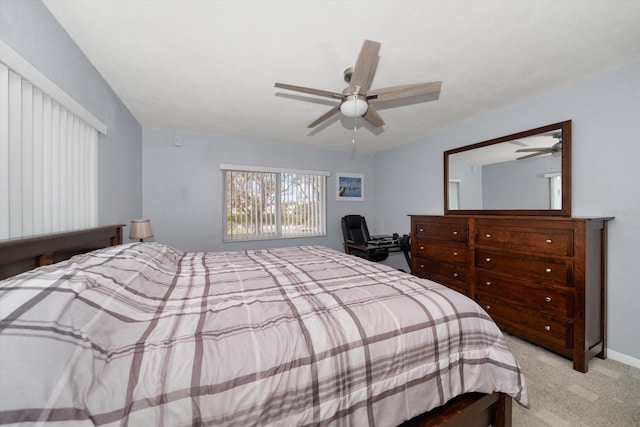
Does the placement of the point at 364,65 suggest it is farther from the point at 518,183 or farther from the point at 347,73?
the point at 518,183

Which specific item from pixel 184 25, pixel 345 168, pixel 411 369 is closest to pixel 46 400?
pixel 411 369

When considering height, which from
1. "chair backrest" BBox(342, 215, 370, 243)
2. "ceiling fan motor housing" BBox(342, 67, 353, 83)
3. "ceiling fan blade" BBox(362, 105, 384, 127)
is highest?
"ceiling fan motor housing" BBox(342, 67, 353, 83)

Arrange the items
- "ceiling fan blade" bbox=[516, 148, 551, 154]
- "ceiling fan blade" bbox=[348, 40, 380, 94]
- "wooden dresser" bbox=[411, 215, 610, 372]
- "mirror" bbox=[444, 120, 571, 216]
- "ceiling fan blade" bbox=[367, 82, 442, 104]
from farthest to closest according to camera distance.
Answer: "ceiling fan blade" bbox=[516, 148, 551, 154] < "mirror" bbox=[444, 120, 571, 216] < "wooden dresser" bbox=[411, 215, 610, 372] < "ceiling fan blade" bbox=[367, 82, 442, 104] < "ceiling fan blade" bbox=[348, 40, 380, 94]

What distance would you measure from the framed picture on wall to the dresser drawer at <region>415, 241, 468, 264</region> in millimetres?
1777

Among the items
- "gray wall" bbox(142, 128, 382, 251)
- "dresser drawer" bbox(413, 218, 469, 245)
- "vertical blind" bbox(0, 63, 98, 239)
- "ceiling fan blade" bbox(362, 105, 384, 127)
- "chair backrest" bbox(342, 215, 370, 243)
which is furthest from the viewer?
"chair backrest" bbox(342, 215, 370, 243)

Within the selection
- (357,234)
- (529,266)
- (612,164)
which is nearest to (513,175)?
(612,164)

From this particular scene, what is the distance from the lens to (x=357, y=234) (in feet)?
14.8

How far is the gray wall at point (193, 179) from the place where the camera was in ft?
11.4

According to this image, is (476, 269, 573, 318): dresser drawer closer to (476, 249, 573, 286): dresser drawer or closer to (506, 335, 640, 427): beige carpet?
(476, 249, 573, 286): dresser drawer

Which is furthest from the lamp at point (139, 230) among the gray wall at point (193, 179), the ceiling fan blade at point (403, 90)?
the ceiling fan blade at point (403, 90)

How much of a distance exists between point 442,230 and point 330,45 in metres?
2.44

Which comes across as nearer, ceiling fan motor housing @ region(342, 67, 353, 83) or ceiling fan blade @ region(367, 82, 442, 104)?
ceiling fan blade @ region(367, 82, 442, 104)

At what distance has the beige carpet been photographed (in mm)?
1497

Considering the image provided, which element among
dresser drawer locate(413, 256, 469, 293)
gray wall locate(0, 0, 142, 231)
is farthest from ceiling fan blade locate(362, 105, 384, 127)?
gray wall locate(0, 0, 142, 231)
